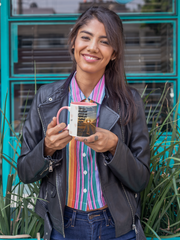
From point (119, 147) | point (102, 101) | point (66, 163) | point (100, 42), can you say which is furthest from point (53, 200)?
point (100, 42)

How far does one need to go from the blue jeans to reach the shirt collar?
512mm

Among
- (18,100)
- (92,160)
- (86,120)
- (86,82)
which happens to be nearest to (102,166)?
(92,160)

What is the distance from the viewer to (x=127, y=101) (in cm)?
129

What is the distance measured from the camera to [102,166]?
1180mm

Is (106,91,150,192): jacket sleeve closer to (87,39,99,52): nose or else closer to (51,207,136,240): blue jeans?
(51,207,136,240): blue jeans

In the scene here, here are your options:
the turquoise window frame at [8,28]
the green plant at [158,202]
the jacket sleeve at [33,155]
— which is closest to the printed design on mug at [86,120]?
the jacket sleeve at [33,155]

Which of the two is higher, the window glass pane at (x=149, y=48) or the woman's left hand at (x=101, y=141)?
the window glass pane at (x=149, y=48)

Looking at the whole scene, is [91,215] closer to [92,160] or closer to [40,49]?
[92,160]

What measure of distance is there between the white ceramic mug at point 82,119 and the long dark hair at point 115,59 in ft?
0.96

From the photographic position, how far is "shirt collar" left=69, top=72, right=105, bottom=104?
4.20 ft

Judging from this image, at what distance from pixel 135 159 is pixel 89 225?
35 centimetres

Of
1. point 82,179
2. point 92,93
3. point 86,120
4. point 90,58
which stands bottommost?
point 82,179

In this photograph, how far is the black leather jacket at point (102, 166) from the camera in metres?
1.16

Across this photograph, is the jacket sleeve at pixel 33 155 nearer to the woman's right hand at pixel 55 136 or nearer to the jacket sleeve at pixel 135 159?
the woman's right hand at pixel 55 136
